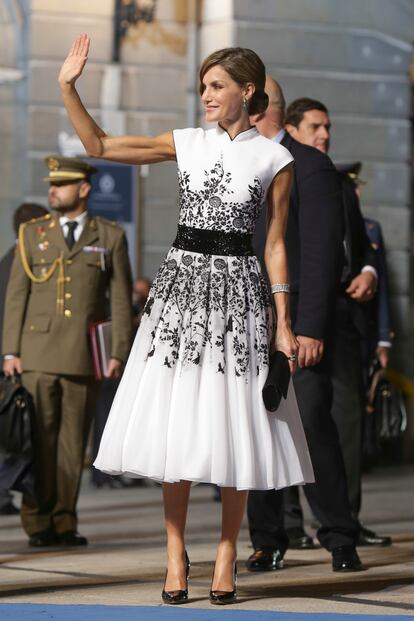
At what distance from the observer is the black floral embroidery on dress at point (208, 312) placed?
220 inches

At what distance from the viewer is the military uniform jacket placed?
834 centimetres

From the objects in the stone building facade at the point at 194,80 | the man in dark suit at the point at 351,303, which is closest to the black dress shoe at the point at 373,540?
the man in dark suit at the point at 351,303

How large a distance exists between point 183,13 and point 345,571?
29.0ft

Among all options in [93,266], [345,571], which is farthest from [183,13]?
[345,571]

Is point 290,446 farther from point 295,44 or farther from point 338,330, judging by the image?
point 295,44

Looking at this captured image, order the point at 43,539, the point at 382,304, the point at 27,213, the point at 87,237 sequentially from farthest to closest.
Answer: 1. the point at 27,213
2. the point at 382,304
3. the point at 87,237
4. the point at 43,539

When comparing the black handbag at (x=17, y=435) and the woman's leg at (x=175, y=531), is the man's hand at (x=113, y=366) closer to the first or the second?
the black handbag at (x=17, y=435)

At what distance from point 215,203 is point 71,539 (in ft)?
9.59

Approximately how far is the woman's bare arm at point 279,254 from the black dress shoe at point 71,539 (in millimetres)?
2653

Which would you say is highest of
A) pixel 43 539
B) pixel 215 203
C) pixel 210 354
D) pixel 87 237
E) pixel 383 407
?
pixel 215 203

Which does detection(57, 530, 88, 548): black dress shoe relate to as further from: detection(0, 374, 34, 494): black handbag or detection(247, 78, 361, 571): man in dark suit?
detection(247, 78, 361, 571): man in dark suit

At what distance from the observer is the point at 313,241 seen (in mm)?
6816

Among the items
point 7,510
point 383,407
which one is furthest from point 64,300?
point 7,510

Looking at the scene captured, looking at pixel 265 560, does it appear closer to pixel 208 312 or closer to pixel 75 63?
pixel 208 312
